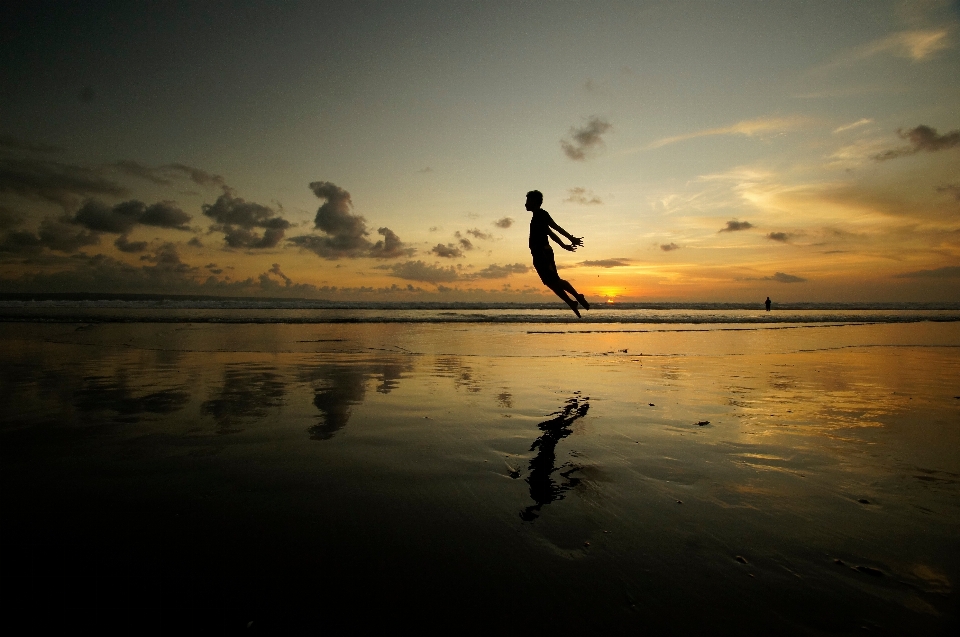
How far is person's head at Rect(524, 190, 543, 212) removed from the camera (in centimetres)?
916

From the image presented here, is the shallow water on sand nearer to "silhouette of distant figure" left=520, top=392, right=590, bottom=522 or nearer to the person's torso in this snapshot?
"silhouette of distant figure" left=520, top=392, right=590, bottom=522

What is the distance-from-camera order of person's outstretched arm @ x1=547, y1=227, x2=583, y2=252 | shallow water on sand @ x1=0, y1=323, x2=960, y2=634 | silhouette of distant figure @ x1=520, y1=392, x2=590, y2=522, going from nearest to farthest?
1. shallow water on sand @ x1=0, y1=323, x2=960, y2=634
2. silhouette of distant figure @ x1=520, y1=392, x2=590, y2=522
3. person's outstretched arm @ x1=547, y1=227, x2=583, y2=252

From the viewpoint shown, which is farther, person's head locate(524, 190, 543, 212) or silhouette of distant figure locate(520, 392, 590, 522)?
person's head locate(524, 190, 543, 212)

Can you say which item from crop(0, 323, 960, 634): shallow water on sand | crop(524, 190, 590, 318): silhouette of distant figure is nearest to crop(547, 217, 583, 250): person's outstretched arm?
crop(524, 190, 590, 318): silhouette of distant figure

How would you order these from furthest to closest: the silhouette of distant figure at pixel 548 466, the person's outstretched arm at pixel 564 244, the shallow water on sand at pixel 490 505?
the person's outstretched arm at pixel 564 244
the silhouette of distant figure at pixel 548 466
the shallow water on sand at pixel 490 505

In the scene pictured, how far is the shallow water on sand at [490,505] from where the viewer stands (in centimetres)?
270

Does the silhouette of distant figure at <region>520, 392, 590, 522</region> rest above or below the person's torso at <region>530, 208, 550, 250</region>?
below

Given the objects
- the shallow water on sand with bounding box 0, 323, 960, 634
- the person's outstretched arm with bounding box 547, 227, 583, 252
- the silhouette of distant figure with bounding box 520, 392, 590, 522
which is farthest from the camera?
the person's outstretched arm with bounding box 547, 227, 583, 252

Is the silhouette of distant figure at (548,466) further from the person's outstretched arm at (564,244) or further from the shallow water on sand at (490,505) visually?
the person's outstretched arm at (564,244)

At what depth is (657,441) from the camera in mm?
5785

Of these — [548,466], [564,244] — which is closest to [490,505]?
[548,466]

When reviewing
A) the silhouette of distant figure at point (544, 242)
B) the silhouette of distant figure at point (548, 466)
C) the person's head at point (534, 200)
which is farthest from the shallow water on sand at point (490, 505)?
the person's head at point (534, 200)

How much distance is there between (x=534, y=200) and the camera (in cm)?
920

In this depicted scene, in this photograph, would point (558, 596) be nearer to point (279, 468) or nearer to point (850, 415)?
point (279, 468)
